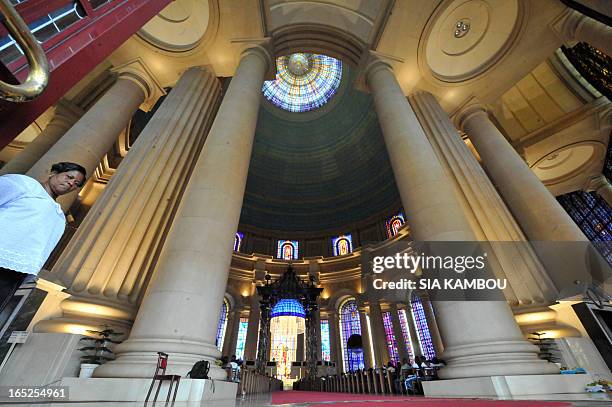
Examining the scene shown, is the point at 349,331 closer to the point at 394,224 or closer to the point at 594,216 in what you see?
the point at 394,224

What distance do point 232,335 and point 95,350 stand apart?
13496 millimetres

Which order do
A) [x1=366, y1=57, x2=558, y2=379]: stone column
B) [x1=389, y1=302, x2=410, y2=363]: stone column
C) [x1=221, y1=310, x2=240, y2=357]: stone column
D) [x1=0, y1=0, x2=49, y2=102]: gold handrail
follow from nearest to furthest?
[x1=0, y1=0, x2=49, y2=102]: gold handrail, [x1=366, y1=57, x2=558, y2=379]: stone column, [x1=389, y1=302, x2=410, y2=363]: stone column, [x1=221, y1=310, x2=240, y2=357]: stone column

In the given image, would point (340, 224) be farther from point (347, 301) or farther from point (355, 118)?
point (355, 118)

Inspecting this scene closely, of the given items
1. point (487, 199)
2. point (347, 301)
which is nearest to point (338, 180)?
point (347, 301)

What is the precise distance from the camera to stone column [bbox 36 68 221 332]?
4.06 m

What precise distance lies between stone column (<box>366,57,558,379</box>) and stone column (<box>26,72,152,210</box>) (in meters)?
6.51

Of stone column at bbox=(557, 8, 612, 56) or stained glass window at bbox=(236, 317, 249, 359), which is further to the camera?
stained glass window at bbox=(236, 317, 249, 359)

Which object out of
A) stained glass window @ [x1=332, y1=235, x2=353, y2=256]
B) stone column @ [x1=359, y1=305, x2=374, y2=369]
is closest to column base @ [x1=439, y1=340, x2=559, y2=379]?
stone column @ [x1=359, y1=305, x2=374, y2=369]

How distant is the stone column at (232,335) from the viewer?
15.2 m

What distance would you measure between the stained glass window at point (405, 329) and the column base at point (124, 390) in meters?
15.3

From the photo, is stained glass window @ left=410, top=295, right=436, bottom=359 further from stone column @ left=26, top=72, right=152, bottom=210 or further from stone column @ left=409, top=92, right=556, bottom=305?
stone column @ left=26, top=72, right=152, bottom=210

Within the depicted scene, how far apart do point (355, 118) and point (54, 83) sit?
803 inches

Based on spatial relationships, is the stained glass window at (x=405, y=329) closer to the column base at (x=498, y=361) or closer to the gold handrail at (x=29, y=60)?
the column base at (x=498, y=361)

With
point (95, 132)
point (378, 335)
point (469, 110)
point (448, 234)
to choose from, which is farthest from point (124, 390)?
point (378, 335)
